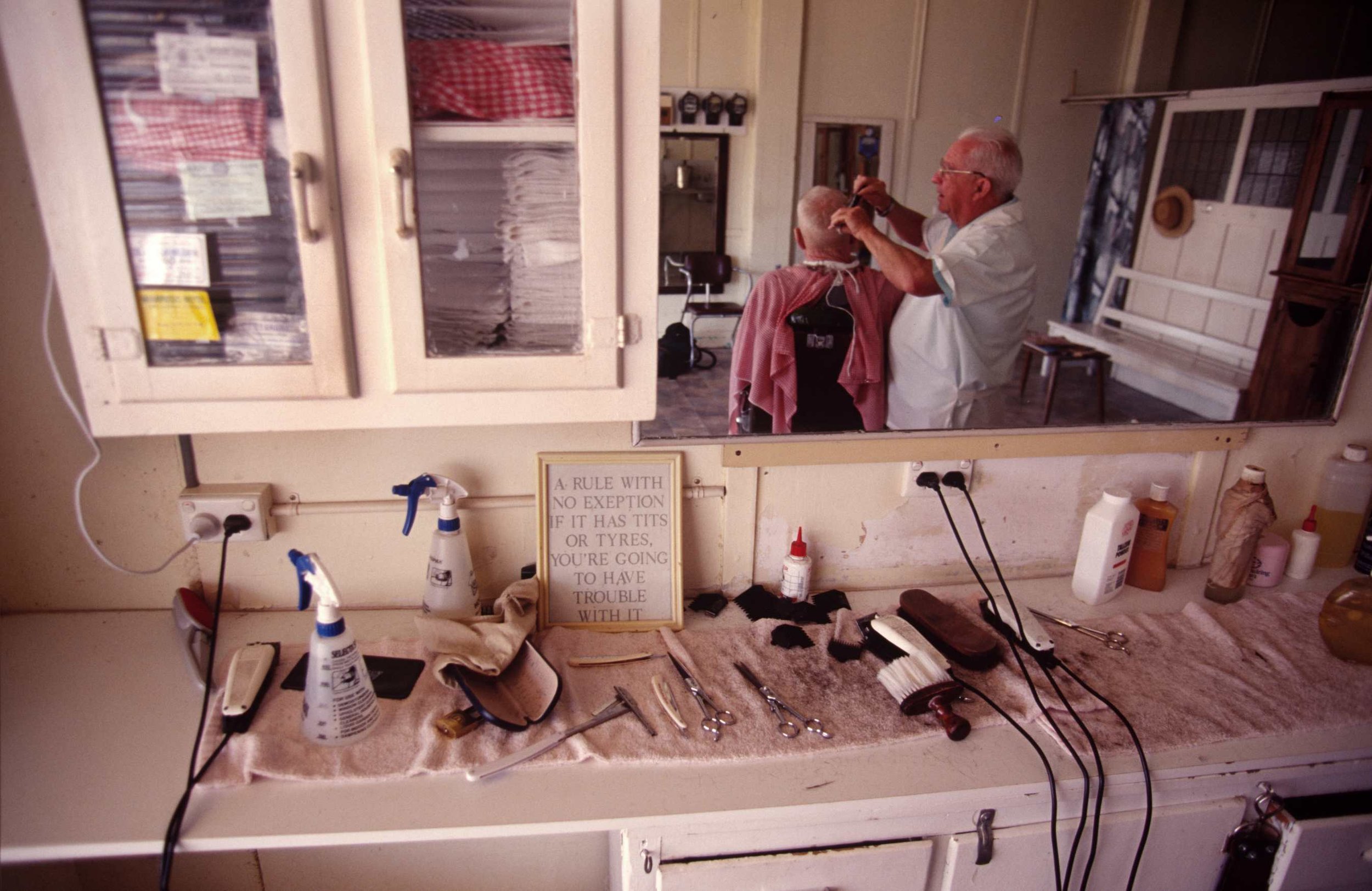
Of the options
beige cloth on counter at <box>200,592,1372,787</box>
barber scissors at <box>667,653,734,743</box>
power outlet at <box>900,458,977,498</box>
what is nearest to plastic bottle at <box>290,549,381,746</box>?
beige cloth on counter at <box>200,592,1372,787</box>

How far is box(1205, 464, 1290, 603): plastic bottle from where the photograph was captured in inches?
59.2

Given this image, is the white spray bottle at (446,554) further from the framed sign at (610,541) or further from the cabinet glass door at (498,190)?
the cabinet glass door at (498,190)

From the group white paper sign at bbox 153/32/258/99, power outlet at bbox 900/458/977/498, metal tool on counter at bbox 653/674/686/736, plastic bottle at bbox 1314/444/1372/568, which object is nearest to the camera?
white paper sign at bbox 153/32/258/99

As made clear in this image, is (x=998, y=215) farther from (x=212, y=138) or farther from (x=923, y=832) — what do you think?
(x=212, y=138)

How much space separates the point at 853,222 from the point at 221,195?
3.15 ft

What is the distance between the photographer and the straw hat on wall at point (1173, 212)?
1542 mm

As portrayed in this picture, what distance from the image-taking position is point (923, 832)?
1133mm

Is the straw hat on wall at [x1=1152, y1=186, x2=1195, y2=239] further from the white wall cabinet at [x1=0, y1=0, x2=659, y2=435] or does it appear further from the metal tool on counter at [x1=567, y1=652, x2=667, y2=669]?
the metal tool on counter at [x1=567, y1=652, x2=667, y2=669]

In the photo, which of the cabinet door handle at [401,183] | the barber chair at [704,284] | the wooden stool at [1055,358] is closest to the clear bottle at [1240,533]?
the wooden stool at [1055,358]

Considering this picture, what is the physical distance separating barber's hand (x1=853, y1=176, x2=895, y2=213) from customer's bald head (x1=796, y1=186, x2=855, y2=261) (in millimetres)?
29

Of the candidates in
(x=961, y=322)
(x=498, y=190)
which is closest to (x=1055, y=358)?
(x=961, y=322)

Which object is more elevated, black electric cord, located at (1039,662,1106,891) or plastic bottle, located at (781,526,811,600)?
plastic bottle, located at (781,526,811,600)

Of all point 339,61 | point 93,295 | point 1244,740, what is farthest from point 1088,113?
point 93,295

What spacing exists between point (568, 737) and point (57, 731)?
732 mm
